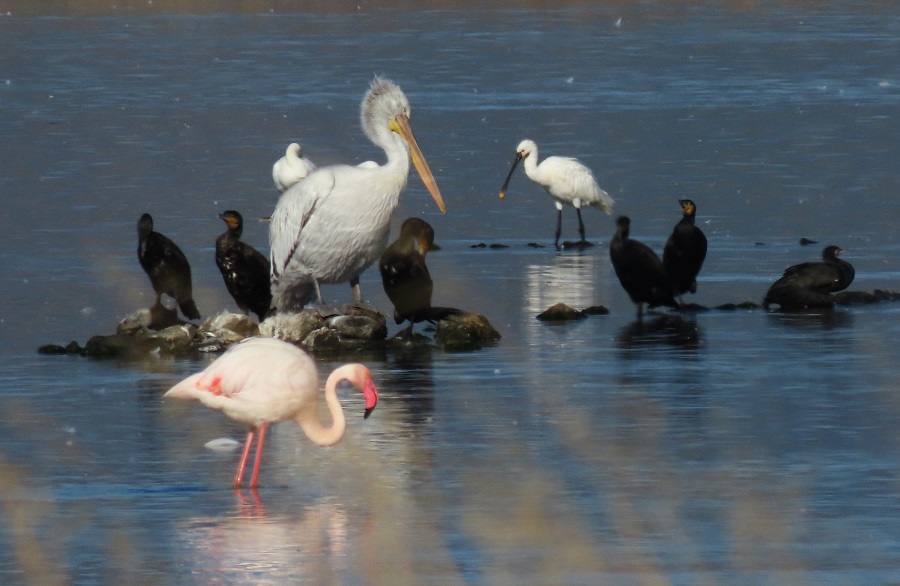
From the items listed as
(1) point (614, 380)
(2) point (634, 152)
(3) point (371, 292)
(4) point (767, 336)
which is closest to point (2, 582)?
(1) point (614, 380)

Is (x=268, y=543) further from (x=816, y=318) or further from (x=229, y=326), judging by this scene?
(x=816, y=318)

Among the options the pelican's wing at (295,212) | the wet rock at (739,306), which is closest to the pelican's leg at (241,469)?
the pelican's wing at (295,212)

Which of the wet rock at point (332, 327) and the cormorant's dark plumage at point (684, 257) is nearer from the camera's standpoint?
the wet rock at point (332, 327)

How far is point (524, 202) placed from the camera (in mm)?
20578

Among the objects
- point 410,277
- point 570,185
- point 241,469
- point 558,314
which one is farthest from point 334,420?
point 570,185

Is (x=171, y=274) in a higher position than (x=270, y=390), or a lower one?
higher

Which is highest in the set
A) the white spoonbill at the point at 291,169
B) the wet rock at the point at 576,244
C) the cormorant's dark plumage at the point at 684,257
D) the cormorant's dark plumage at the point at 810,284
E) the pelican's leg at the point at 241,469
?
the white spoonbill at the point at 291,169

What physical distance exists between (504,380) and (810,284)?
3169 mm

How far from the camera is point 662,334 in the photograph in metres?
12.1

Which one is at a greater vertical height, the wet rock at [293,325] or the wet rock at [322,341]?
the wet rock at [293,325]

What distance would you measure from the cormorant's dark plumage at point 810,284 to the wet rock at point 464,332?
212 cm

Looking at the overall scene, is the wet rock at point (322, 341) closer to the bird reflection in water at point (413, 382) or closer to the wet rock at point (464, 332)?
the bird reflection in water at point (413, 382)

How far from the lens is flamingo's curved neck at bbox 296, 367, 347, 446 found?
8.03 m

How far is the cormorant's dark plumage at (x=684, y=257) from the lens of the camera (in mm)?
13242
